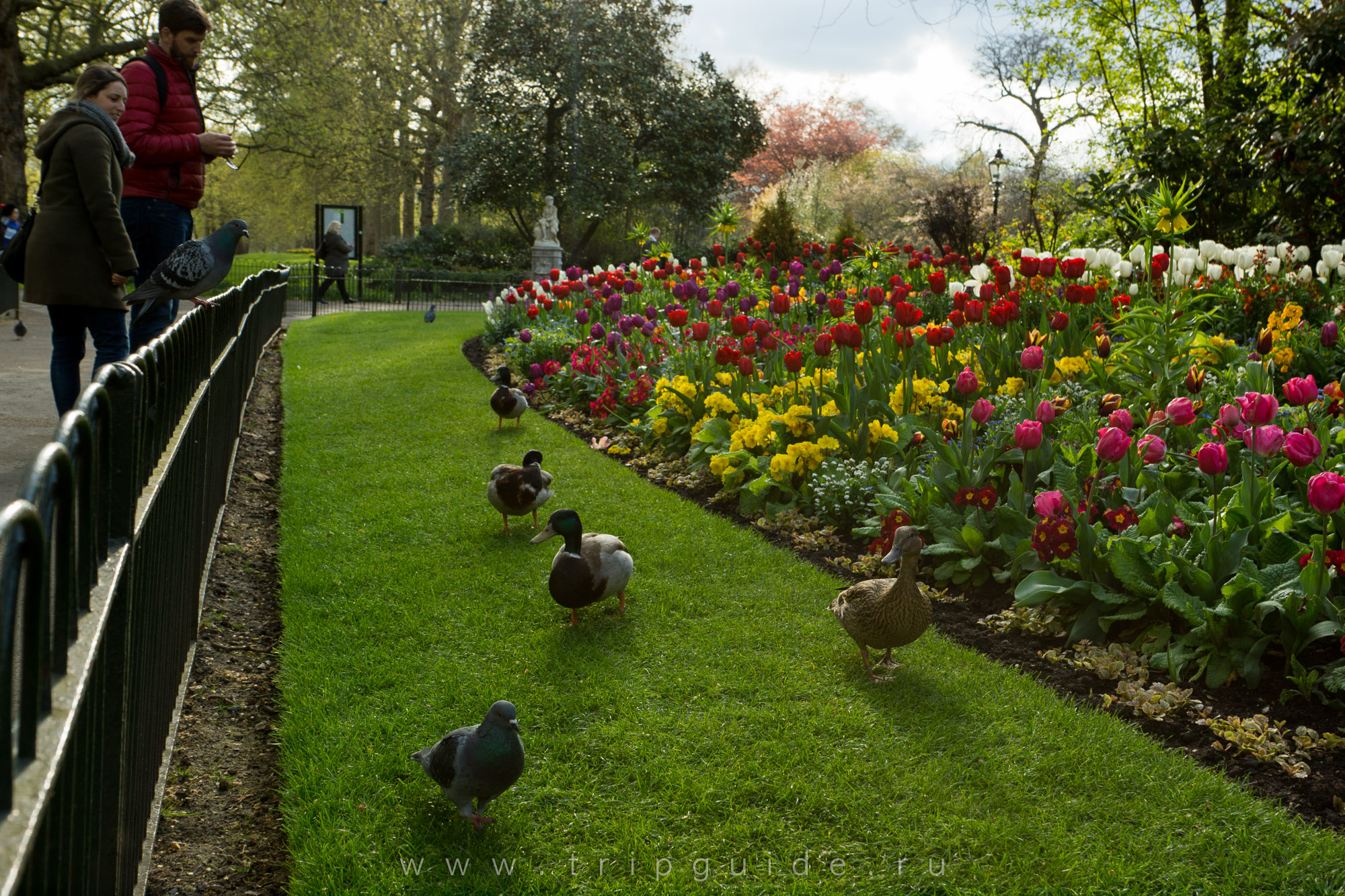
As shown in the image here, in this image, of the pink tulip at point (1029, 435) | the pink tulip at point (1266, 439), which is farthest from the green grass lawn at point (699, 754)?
the pink tulip at point (1266, 439)

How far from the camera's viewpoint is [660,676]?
3707mm

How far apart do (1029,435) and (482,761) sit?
2.58 m

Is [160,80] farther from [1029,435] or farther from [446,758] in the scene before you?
[1029,435]

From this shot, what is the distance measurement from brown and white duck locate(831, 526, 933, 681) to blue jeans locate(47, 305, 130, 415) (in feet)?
12.7

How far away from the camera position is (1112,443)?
383cm

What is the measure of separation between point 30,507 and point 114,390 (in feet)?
3.22

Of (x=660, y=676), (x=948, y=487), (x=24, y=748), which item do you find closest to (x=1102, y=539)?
(x=948, y=487)

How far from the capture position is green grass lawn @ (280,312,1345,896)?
103 inches

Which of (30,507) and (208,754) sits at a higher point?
(30,507)

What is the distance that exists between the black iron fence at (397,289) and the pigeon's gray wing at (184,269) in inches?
625

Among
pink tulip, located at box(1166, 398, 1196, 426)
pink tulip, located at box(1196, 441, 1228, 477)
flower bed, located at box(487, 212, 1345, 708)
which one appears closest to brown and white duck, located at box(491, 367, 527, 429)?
flower bed, located at box(487, 212, 1345, 708)

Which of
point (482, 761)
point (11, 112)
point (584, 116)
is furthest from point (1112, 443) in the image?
point (584, 116)

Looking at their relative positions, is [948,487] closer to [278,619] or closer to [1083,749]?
[1083,749]

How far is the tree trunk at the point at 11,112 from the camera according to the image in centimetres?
1532
